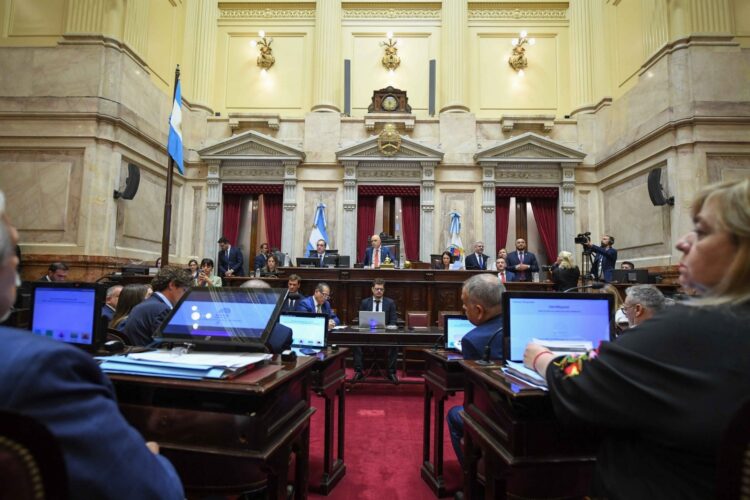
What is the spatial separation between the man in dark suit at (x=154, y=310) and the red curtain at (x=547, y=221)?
9.31 m

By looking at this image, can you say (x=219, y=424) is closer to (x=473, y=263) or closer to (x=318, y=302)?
(x=318, y=302)

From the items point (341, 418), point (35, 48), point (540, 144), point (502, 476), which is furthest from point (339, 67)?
point (502, 476)

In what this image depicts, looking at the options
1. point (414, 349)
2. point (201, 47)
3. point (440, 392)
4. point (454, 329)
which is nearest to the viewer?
point (440, 392)

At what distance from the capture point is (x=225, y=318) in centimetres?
165

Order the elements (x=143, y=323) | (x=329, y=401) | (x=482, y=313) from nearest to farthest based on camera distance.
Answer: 1. (x=482, y=313)
2. (x=143, y=323)
3. (x=329, y=401)

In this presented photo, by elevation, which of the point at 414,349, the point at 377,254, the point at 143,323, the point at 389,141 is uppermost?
the point at 389,141

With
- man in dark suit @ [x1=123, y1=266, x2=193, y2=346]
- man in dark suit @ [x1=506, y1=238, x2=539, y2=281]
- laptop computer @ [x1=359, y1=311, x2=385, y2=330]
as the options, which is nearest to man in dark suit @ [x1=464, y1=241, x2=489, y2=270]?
man in dark suit @ [x1=506, y1=238, x2=539, y2=281]

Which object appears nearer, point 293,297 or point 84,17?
point 293,297

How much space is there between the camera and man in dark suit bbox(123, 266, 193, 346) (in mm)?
2404

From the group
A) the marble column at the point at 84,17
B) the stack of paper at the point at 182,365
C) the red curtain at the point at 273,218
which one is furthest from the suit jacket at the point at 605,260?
the marble column at the point at 84,17

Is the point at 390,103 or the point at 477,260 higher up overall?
the point at 390,103

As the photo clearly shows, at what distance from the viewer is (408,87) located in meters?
11.3

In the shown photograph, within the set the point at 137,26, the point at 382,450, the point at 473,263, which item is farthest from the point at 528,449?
the point at 137,26

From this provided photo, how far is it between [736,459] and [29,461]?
3.66ft
